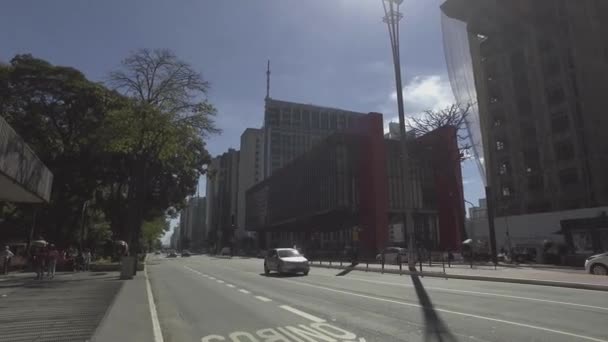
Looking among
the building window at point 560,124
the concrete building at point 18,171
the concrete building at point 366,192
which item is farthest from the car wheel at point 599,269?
the building window at point 560,124

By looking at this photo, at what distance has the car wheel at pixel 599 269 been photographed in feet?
65.8

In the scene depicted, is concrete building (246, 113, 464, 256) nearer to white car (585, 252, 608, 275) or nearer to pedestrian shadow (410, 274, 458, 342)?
white car (585, 252, 608, 275)

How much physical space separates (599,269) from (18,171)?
24283mm

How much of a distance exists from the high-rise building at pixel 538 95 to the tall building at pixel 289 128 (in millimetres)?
79491

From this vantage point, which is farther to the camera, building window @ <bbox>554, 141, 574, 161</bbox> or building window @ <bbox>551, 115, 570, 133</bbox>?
building window @ <bbox>551, 115, 570, 133</bbox>

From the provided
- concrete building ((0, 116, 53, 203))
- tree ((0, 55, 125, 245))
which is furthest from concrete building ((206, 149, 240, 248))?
concrete building ((0, 116, 53, 203))

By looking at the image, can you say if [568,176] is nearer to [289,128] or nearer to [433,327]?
[433,327]

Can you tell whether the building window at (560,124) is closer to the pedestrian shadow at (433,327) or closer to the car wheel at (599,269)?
the car wheel at (599,269)

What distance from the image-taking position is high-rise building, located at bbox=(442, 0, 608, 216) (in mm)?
48781

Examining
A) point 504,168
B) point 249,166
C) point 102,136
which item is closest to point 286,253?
point 102,136

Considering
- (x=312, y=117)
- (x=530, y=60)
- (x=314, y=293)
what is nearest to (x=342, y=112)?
(x=312, y=117)

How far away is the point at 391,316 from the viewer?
30.0 feet

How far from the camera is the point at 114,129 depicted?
85.5ft

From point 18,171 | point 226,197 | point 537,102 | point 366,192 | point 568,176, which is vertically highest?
point 226,197
